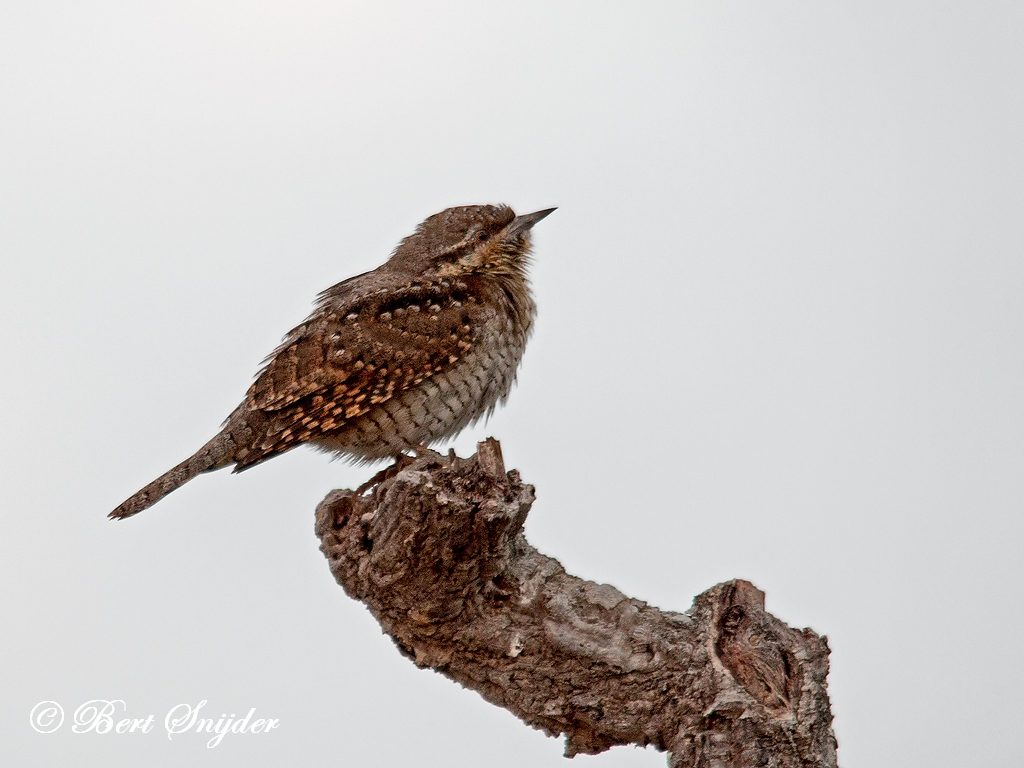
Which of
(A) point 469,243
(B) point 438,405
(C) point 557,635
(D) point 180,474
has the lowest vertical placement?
(C) point 557,635

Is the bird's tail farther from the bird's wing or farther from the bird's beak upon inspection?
the bird's beak

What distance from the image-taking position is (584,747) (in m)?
4.88

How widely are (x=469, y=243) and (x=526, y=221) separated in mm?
358

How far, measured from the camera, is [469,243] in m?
6.24

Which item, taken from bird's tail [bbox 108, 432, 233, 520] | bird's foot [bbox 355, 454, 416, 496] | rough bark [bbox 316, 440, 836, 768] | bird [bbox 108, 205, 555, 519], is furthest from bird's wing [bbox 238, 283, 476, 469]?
rough bark [bbox 316, 440, 836, 768]

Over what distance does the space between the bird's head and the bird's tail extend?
54.5 inches

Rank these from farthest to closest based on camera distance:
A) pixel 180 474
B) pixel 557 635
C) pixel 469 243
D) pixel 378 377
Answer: pixel 469 243 → pixel 180 474 → pixel 378 377 → pixel 557 635

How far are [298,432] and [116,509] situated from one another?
0.96m

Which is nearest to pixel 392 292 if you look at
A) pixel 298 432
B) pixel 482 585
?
pixel 298 432

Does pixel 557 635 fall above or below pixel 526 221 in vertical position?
below

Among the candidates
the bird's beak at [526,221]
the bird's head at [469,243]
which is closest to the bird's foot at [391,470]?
the bird's head at [469,243]

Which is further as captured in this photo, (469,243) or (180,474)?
(469,243)

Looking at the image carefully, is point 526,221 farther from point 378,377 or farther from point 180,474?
point 180,474

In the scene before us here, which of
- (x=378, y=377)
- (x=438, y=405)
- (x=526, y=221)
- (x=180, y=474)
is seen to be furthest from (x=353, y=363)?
(x=526, y=221)
